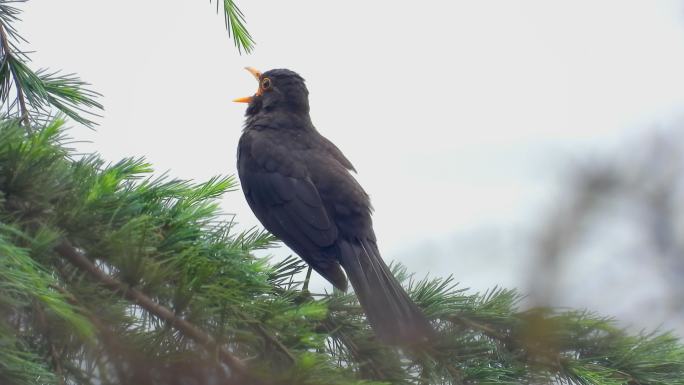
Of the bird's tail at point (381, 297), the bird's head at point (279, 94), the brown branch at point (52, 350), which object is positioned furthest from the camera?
the bird's head at point (279, 94)

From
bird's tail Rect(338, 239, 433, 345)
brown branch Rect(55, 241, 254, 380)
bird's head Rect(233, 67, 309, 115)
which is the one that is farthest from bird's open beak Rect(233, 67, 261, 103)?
brown branch Rect(55, 241, 254, 380)

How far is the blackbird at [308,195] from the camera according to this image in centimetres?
357

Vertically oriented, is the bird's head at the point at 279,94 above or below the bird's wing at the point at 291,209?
above

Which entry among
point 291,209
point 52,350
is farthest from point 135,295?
point 291,209

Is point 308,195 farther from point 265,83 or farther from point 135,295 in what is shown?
point 135,295

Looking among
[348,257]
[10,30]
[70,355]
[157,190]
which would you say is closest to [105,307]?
[70,355]

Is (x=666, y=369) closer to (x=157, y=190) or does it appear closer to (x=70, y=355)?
(x=157, y=190)

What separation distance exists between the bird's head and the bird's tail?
5.09 ft


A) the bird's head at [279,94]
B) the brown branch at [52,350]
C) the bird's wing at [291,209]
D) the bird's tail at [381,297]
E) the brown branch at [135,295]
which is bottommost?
the brown branch at [52,350]

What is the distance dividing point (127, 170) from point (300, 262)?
3.21 feet

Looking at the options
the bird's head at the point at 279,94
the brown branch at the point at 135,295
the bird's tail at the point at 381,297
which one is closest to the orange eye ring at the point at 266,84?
the bird's head at the point at 279,94

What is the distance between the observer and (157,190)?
2098 millimetres

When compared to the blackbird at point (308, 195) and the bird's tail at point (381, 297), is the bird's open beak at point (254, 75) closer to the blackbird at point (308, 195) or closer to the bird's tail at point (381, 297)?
the blackbird at point (308, 195)

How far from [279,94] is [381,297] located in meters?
2.63
